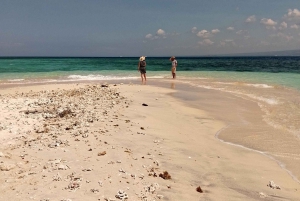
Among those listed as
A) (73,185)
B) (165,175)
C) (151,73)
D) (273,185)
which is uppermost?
(151,73)

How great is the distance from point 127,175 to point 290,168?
3.44 metres

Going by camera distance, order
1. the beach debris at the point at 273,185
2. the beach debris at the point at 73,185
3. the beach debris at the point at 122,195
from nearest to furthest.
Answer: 1. the beach debris at the point at 122,195
2. the beach debris at the point at 73,185
3. the beach debris at the point at 273,185

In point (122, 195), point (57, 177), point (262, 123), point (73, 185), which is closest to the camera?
point (122, 195)

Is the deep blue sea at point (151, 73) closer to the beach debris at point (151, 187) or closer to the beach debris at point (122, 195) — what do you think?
the beach debris at point (151, 187)

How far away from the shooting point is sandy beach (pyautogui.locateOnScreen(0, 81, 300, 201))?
4124 mm

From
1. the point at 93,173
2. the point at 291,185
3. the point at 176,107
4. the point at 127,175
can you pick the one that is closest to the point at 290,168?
the point at 291,185

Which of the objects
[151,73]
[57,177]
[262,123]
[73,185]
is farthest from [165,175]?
[151,73]

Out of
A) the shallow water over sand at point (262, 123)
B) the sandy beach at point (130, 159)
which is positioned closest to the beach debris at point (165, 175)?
the sandy beach at point (130, 159)

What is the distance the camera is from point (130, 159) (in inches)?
208

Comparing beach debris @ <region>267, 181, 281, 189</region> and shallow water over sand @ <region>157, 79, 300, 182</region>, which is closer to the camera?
beach debris @ <region>267, 181, 281, 189</region>

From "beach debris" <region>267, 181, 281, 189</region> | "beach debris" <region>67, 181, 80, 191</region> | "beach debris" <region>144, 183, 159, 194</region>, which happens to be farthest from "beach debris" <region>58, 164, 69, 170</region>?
"beach debris" <region>267, 181, 281, 189</region>

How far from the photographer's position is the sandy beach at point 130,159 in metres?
4.12

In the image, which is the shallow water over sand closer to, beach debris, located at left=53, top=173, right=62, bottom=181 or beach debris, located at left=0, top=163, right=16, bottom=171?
beach debris, located at left=53, top=173, right=62, bottom=181

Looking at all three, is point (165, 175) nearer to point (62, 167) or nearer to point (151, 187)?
point (151, 187)
